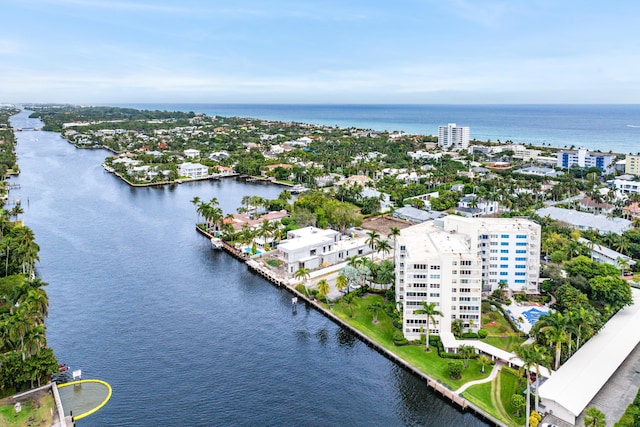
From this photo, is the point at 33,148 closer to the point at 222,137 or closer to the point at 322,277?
the point at 222,137

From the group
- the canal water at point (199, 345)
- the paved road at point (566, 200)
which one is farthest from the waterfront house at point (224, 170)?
the paved road at point (566, 200)

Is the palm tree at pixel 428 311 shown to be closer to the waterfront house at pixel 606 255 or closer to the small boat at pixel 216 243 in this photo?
the waterfront house at pixel 606 255

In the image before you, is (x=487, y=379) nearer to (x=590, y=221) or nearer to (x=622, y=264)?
(x=622, y=264)

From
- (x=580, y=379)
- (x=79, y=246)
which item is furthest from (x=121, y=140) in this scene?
(x=580, y=379)

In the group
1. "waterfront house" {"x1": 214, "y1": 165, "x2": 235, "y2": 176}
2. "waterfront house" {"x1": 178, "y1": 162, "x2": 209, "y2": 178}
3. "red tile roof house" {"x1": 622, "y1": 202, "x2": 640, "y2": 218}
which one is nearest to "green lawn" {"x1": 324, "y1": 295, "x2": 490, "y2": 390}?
"red tile roof house" {"x1": 622, "y1": 202, "x2": 640, "y2": 218}

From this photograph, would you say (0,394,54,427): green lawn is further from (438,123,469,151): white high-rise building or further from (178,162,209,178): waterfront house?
(438,123,469,151): white high-rise building

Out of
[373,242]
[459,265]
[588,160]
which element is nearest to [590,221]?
[373,242]
